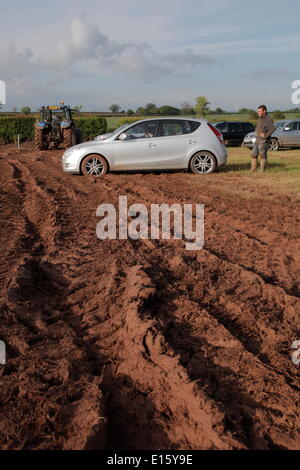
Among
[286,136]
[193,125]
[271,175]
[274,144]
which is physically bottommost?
[271,175]

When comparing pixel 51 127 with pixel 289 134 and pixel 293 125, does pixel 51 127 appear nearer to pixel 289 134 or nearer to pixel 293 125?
pixel 289 134

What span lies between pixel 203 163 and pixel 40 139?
43.8 feet

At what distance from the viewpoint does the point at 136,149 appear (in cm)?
1203

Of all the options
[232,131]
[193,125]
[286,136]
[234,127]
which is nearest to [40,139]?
[232,131]

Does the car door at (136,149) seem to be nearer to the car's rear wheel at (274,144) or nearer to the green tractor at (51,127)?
the green tractor at (51,127)

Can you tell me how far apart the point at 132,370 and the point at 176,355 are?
1.06 feet

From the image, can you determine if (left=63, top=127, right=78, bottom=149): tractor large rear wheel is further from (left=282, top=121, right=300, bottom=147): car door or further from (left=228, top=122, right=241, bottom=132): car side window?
(left=282, top=121, right=300, bottom=147): car door

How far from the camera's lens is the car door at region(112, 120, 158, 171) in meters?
12.0

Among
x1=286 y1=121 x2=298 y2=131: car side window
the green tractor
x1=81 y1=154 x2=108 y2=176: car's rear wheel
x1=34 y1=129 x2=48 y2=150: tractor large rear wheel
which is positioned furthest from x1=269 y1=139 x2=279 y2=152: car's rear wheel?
x1=81 y1=154 x2=108 y2=176: car's rear wheel

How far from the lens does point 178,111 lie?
200 ft

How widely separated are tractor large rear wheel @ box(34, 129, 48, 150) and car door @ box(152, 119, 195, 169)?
12543mm

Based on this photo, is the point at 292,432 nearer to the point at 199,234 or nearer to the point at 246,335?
the point at 246,335

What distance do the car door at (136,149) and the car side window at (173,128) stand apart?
23 cm
